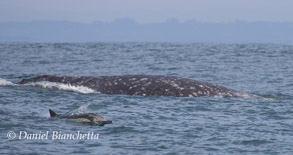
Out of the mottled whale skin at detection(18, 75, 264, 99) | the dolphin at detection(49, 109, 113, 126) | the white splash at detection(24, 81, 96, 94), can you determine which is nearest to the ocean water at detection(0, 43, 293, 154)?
the white splash at detection(24, 81, 96, 94)

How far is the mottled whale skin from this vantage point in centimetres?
2205

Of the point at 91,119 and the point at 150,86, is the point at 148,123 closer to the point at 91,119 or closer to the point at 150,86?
the point at 91,119

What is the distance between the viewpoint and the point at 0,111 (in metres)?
18.2

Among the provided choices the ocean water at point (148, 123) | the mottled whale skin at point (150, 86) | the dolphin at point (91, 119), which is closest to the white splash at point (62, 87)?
the ocean water at point (148, 123)

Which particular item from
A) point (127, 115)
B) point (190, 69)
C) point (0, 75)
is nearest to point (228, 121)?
point (127, 115)

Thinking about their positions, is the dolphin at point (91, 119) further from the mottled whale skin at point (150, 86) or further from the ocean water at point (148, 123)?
the mottled whale skin at point (150, 86)

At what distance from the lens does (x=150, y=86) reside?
22.3 metres

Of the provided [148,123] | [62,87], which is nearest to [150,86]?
[62,87]

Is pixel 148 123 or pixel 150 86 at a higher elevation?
pixel 150 86

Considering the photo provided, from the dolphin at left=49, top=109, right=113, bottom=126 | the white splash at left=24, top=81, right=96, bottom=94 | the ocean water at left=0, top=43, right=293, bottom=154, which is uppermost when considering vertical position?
the white splash at left=24, top=81, right=96, bottom=94

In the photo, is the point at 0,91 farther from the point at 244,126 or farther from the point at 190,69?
the point at 190,69

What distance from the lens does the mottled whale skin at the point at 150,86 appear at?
72.3ft

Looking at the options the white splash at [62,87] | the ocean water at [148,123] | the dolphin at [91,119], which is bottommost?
the ocean water at [148,123]

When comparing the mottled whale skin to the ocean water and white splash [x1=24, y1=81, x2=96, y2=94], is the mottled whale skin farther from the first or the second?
the ocean water
